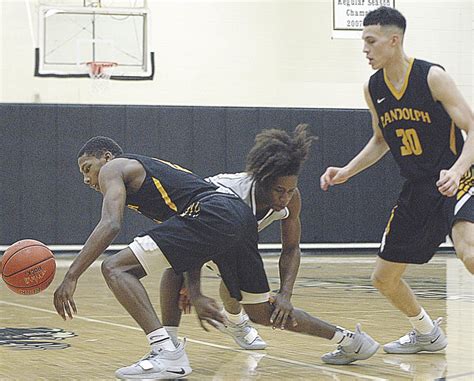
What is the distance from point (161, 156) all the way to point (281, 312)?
1094 cm

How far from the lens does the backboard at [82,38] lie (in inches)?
583

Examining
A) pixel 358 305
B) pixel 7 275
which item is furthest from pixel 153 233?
pixel 358 305

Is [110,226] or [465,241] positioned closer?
[110,226]

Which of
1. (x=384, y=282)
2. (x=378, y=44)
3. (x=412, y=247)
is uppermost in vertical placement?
(x=378, y=44)

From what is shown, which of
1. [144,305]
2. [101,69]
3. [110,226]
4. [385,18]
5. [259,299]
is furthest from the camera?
[101,69]

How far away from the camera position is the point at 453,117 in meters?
4.99

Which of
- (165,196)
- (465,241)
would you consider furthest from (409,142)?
(165,196)

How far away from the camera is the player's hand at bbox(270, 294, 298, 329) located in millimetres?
4918

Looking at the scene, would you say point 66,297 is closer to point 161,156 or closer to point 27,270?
point 27,270

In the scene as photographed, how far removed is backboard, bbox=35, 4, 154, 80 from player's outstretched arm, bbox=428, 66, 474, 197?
34.1 ft

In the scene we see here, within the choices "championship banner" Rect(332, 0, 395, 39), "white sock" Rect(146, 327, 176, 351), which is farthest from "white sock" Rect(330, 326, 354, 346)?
"championship banner" Rect(332, 0, 395, 39)

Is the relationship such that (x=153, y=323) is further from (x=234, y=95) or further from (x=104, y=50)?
(x=234, y=95)

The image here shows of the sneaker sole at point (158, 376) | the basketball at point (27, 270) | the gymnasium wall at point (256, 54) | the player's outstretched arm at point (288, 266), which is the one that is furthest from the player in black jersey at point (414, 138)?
the gymnasium wall at point (256, 54)

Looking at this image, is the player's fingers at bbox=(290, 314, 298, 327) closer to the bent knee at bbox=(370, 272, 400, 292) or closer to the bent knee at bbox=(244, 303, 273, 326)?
the bent knee at bbox=(244, 303, 273, 326)
